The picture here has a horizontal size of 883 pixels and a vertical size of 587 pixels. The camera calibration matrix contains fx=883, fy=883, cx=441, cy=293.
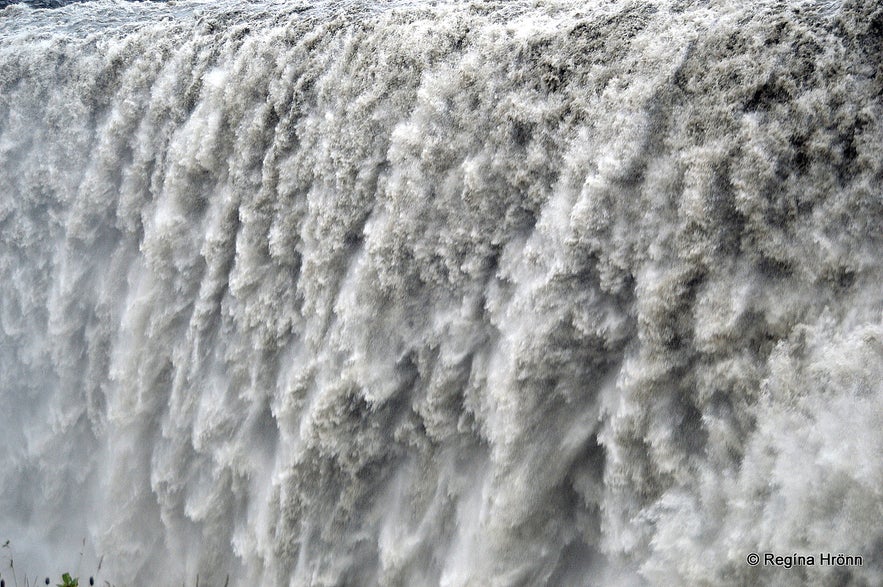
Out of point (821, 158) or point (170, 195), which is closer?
point (821, 158)

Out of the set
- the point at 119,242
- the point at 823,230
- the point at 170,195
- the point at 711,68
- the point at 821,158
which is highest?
the point at 711,68

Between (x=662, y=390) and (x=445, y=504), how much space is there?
0.98 meters

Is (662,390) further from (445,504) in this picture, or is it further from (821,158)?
(445,504)

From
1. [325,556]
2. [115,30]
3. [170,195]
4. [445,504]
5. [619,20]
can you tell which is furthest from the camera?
[115,30]

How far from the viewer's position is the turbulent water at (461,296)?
2.26m

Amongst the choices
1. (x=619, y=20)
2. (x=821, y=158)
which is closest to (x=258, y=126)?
(x=619, y=20)

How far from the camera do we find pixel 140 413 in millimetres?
4324

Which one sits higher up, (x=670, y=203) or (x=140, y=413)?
(x=670, y=203)

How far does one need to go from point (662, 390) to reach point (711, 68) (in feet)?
3.00

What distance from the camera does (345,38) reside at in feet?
12.0

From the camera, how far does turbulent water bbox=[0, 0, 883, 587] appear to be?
2258mm

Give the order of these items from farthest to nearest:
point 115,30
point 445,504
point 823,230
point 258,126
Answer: point 115,30 → point 258,126 → point 445,504 → point 823,230

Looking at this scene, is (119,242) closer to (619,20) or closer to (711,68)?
(619,20)

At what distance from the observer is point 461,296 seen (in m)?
3.04
